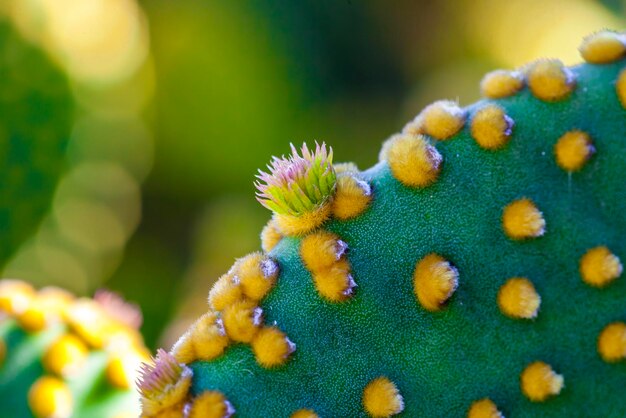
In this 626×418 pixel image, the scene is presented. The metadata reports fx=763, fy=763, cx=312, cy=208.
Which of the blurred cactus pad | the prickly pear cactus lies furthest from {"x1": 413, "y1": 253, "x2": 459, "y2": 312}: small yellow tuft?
the blurred cactus pad

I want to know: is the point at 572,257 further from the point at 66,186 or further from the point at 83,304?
the point at 66,186

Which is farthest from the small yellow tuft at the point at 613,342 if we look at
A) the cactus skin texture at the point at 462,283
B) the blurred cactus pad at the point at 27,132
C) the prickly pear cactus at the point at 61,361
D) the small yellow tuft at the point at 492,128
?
the blurred cactus pad at the point at 27,132

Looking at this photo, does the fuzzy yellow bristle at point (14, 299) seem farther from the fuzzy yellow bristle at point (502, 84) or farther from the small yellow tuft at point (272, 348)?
the fuzzy yellow bristle at point (502, 84)

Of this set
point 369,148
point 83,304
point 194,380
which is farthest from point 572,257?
point 369,148

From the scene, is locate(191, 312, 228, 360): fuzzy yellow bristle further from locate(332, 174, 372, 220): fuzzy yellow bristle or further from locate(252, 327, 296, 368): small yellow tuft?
locate(332, 174, 372, 220): fuzzy yellow bristle

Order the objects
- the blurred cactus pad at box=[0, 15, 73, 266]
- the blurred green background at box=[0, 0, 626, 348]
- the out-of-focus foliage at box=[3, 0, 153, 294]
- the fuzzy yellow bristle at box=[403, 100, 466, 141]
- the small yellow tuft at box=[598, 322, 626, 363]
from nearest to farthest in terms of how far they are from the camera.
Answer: the small yellow tuft at box=[598, 322, 626, 363]
the fuzzy yellow bristle at box=[403, 100, 466, 141]
the blurred cactus pad at box=[0, 15, 73, 266]
the out-of-focus foliage at box=[3, 0, 153, 294]
the blurred green background at box=[0, 0, 626, 348]

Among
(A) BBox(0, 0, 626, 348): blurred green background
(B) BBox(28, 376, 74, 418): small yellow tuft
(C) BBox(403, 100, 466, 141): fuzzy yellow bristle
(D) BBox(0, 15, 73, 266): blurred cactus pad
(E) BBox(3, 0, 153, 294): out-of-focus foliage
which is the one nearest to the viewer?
(C) BBox(403, 100, 466, 141): fuzzy yellow bristle

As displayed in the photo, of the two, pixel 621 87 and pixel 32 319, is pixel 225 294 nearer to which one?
pixel 621 87
